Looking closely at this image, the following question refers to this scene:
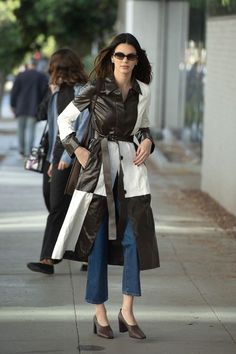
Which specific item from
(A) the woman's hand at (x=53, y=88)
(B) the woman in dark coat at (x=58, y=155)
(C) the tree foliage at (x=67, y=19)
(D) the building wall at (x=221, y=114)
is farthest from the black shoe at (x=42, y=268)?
(C) the tree foliage at (x=67, y=19)

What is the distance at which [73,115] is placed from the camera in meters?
6.36

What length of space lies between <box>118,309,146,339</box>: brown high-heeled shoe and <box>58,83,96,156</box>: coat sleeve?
111 cm

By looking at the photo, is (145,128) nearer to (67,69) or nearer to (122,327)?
(122,327)

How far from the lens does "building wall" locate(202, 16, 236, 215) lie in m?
11.9

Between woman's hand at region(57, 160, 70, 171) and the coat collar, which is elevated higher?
the coat collar

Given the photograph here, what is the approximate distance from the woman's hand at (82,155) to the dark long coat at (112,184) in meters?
0.03

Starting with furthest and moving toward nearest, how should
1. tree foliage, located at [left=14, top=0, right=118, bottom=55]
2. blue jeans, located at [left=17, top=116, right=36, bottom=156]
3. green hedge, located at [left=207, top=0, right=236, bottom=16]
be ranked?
tree foliage, located at [left=14, top=0, right=118, bottom=55], blue jeans, located at [left=17, top=116, right=36, bottom=156], green hedge, located at [left=207, top=0, right=236, bottom=16]

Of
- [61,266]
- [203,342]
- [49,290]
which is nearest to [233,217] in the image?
[61,266]

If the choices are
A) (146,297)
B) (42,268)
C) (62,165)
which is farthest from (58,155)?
(146,297)

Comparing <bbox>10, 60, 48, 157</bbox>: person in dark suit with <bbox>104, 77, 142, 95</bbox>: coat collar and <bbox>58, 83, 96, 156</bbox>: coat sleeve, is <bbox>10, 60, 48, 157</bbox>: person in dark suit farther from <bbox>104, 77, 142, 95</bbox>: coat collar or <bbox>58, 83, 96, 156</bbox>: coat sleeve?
<bbox>104, 77, 142, 95</bbox>: coat collar

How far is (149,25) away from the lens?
941 inches

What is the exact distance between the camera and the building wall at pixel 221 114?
1191cm

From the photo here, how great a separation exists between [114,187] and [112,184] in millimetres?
32

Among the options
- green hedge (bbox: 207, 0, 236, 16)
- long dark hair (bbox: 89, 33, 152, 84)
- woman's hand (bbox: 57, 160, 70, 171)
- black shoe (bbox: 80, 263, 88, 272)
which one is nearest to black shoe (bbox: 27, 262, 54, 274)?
black shoe (bbox: 80, 263, 88, 272)
